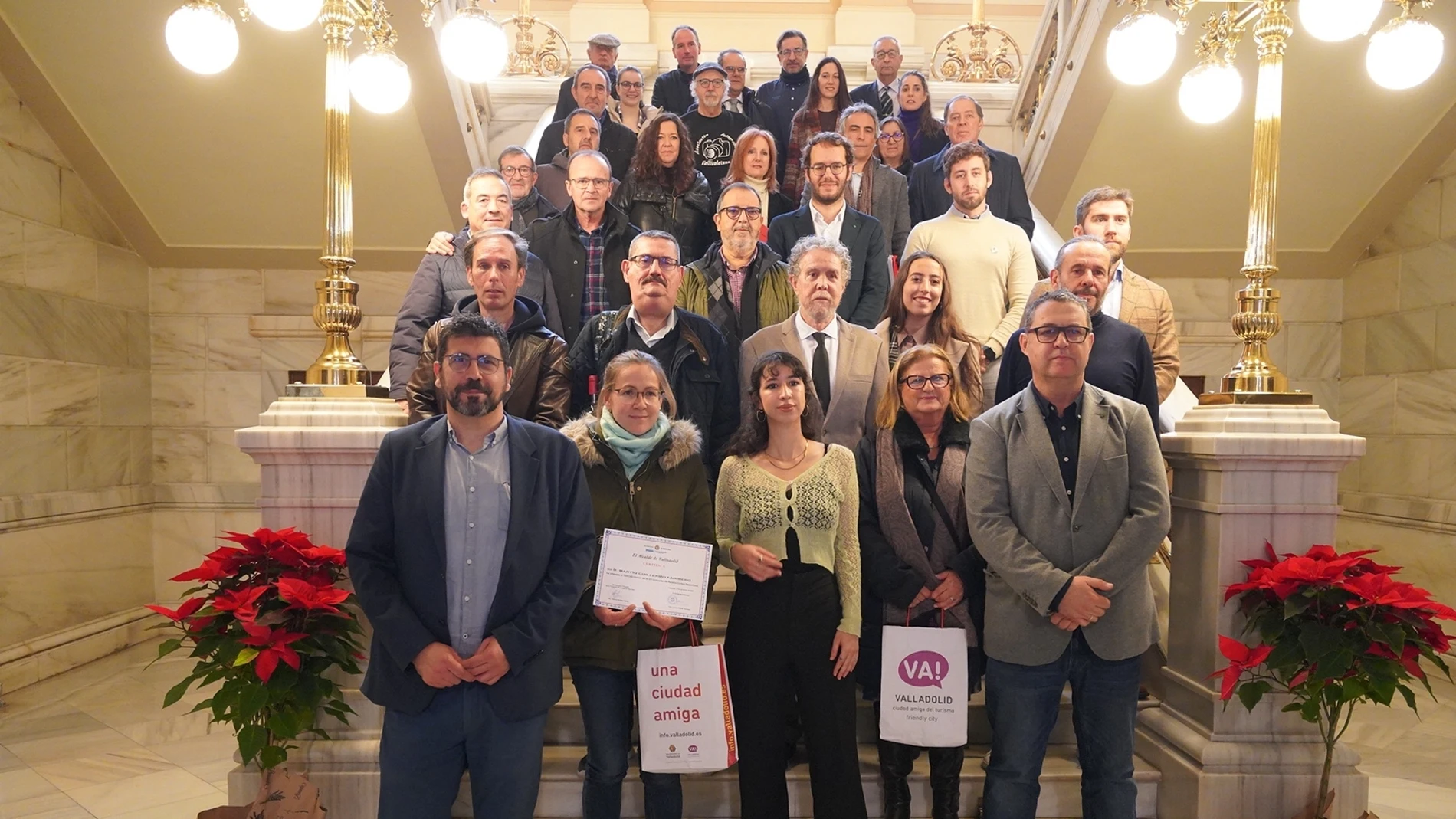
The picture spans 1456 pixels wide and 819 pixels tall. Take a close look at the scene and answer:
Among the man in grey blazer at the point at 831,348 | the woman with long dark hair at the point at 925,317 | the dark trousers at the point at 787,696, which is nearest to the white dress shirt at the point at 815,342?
the man in grey blazer at the point at 831,348

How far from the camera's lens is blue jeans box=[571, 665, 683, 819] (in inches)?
122

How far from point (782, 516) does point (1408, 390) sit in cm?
651

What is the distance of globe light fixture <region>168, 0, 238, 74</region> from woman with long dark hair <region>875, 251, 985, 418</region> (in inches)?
119

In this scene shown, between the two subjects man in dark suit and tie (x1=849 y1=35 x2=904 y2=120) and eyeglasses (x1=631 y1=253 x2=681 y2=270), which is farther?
man in dark suit and tie (x1=849 y1=35 x2=904 y2=120)

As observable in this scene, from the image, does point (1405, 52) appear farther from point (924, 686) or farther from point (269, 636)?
point (269, 636)

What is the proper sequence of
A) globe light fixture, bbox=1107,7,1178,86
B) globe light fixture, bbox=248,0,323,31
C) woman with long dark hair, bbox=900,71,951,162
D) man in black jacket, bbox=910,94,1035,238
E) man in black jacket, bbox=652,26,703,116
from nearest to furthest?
globe light fixture, bbox=248,0,323,31 < globe light fixture, bbox=1107,7,1178,86 < man in black jacket, bbox=910,94,1035,238 < woman with long dark hair, bbox=900,71,951,162 < man in black jacket, bbox=652,26,703,116

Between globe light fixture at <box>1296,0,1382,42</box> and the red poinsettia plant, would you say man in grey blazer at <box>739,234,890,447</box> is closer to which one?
the red poinsettia plant

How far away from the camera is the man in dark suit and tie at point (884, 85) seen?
7.59 metres

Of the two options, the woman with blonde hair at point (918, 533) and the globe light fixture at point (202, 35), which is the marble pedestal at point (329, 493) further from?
the woman with blonde hair at point (918, 533)

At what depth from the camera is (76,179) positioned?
22.6ft

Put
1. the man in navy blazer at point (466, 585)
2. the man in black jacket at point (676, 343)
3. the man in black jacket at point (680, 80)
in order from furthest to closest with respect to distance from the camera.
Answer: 1. the man in black jacket at point (680, 80)
2. the man in black jacket at point (676, 343)
3. the man in navy blazer at point (466, 585)

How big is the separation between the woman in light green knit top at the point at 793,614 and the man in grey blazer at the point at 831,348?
64 cm

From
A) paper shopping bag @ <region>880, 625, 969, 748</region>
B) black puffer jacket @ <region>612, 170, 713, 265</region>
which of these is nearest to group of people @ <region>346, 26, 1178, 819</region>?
paper shopping bag @ <region>880, 625, 969, 748</region>

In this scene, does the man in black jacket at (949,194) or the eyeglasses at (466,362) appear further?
the man in black jacket at (949,194)
